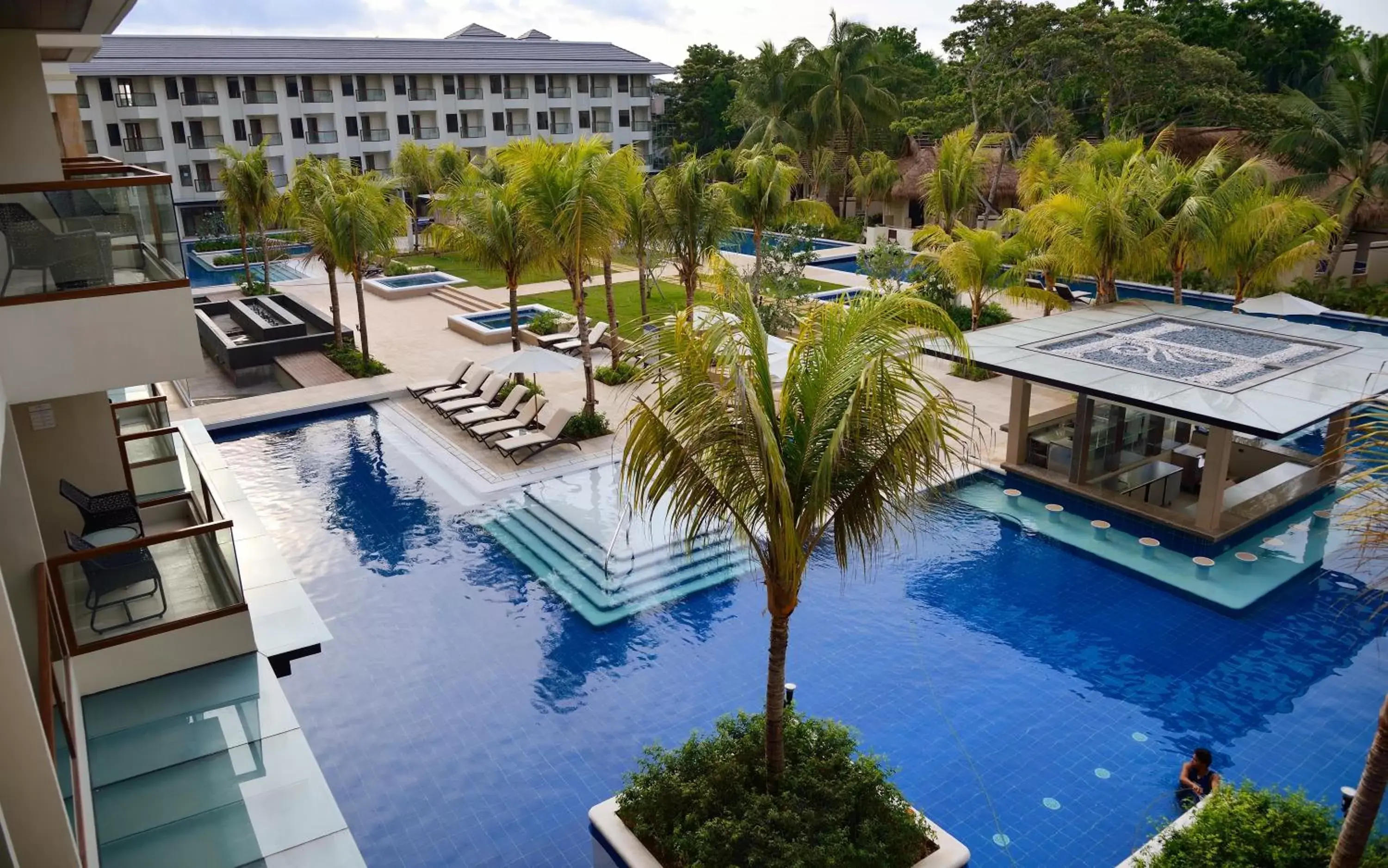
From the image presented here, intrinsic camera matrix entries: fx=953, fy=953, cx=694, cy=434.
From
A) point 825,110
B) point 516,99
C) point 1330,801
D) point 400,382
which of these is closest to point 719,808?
point 1330,801

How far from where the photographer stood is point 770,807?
282 inches

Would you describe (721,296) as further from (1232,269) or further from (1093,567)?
(1232,269)

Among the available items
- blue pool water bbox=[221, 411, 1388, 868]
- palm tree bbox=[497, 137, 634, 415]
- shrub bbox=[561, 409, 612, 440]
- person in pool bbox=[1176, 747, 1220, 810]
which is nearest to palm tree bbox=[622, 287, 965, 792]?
blue pool water bbox=[221, 411, 1388, 868]

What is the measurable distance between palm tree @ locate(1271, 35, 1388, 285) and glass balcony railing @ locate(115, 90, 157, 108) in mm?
48994

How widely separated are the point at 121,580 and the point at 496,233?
11679 mm

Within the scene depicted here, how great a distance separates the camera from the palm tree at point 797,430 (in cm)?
658

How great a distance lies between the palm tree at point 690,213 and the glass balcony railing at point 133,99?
131 ft

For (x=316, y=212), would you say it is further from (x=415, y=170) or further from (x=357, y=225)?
(x=415, y=170)

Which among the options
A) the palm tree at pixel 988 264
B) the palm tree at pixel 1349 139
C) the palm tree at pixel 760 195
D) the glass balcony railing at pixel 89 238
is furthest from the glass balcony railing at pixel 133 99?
the palm tree at pixel 1349 139

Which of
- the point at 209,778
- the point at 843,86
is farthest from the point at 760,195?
the point at 843,86

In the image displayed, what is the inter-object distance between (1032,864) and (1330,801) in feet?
10.1

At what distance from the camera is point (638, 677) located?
35.9ft

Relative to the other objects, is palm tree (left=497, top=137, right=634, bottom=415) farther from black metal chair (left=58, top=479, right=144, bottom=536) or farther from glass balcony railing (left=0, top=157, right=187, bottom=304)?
black metal chair (left=58, top=479, right=144, bottom=536)

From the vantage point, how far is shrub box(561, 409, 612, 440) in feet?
59.9
